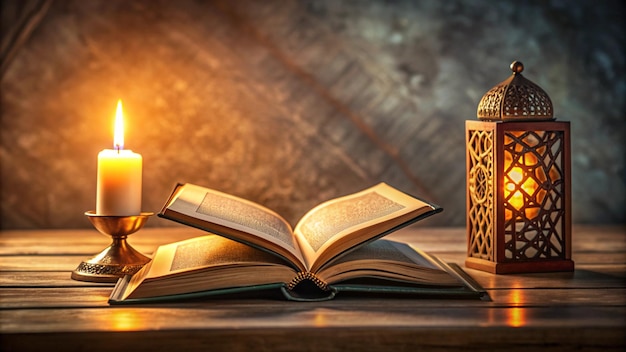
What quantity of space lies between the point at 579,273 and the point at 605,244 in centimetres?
49

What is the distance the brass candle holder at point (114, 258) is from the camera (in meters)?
1.69

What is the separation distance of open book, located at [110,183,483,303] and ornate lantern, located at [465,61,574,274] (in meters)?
0.16

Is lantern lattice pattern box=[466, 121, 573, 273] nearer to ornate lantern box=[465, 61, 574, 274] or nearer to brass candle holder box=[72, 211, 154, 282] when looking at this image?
ornate lantern box=[465, 61, 574, 274]

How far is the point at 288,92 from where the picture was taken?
8.79 ft

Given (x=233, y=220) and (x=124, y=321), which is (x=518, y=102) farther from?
(x=124, y=321)

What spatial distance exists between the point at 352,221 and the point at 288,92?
3.54 ft

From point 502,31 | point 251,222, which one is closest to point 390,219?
point 251,222

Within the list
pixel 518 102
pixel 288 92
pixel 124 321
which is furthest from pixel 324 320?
pixel 288 92

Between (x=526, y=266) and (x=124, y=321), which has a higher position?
(x=526, y=266)

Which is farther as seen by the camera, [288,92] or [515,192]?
[288,92]

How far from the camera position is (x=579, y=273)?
1807mm

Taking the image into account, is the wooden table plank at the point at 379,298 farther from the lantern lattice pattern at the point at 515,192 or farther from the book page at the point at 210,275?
the lantern lattice pattern at the point at 515,192

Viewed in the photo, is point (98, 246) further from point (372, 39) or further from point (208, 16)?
point (372, 39)

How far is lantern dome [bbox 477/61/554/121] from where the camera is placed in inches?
69.7
